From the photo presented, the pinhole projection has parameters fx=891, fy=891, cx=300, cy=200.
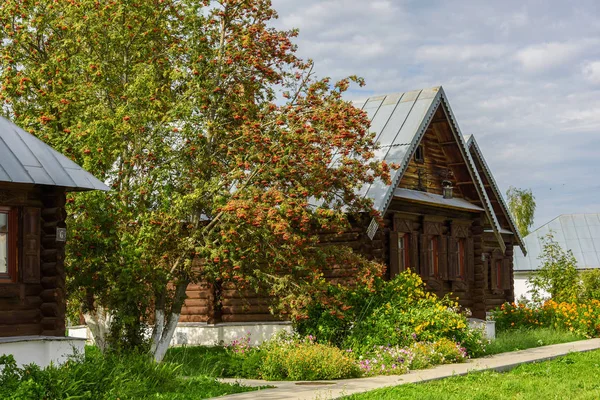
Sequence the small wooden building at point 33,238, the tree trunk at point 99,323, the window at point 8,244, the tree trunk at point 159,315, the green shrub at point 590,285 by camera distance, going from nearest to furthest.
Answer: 1. the small wooden building at point 33,238
2. the window at point 8,244
3. the tree trunk at point 159,315
4. the tree trunk at point 99,323
5. the green shrub at point 590,285

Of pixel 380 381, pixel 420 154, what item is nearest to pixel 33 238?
pixel 380 381

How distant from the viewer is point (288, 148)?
17.3 metres

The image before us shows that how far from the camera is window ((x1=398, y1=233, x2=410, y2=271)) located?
23842mm

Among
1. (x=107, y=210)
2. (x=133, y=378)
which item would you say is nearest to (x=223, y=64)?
(x=107, y=210)

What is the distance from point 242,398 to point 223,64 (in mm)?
7899

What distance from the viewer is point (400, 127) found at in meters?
23.8

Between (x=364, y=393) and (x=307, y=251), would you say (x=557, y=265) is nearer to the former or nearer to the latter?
(x=307, y=251)

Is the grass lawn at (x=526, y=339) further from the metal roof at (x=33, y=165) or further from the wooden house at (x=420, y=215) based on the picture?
the metal roof at (x=33, y=165)

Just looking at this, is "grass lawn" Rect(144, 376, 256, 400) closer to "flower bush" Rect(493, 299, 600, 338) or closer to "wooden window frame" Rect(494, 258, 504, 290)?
"flower bush" Rect(493, 299, 600, 338)

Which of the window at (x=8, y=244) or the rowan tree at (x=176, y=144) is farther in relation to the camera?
the rowan tree at (x=176, y=144)

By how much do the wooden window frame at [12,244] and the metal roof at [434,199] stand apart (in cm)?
1051

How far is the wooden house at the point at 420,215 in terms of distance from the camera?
22.8m

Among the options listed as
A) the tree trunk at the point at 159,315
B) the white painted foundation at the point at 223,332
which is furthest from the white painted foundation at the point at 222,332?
the tree trunk at the point at 159,315

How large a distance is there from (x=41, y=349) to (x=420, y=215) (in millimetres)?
12764
